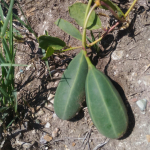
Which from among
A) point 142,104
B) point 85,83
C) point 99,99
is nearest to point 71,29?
point 85,83

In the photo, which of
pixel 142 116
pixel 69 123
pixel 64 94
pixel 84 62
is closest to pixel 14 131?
pixel 69 123

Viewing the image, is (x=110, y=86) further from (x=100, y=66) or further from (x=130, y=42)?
(x=130, y=42)

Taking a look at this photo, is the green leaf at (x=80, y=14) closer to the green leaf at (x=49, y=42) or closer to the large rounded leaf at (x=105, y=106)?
the green leaf at (x=49, y=42)

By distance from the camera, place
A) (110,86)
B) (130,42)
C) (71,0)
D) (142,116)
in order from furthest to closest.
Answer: (71,0) < (130,42) < (142,116) < (110,86)

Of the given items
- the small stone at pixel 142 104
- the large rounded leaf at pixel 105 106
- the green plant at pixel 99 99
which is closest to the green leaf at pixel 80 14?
the green plant at pixel 99 99

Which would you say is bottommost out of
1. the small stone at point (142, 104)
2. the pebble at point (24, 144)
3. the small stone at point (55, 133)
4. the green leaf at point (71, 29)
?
the pebble at point (24, 144)

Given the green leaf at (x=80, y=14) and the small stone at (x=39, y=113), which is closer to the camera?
the green leaf at (x=80, y=14)

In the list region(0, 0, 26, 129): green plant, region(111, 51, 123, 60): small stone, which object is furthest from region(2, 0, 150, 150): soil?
region(0, 0, 26, 129): green plant
